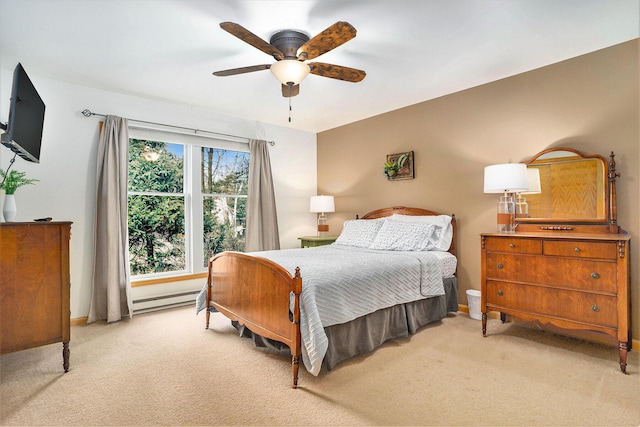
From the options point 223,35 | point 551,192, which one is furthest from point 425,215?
point 223,35

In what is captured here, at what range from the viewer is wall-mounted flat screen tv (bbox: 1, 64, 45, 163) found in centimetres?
222

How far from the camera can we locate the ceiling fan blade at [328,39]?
202cm

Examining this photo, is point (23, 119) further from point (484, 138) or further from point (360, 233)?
point (484, 138)

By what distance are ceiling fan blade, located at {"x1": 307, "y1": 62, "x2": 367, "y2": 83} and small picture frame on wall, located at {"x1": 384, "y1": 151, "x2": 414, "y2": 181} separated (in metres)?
1.73

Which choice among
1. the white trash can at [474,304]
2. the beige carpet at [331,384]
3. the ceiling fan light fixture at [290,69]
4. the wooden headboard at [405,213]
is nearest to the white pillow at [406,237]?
the wooden headboard at [405,213]

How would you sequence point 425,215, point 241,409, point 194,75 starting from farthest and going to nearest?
point 425,215
point 194,75
point 241,409

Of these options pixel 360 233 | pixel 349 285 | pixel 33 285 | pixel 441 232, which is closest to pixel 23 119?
pixel 33 285

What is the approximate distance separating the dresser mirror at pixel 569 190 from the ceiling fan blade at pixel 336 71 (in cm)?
184

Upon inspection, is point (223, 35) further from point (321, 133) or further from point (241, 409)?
point (321, 133)

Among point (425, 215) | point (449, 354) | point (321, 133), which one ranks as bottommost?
point (449, 354)

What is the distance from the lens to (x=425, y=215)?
402 cm

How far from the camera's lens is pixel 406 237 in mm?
3572

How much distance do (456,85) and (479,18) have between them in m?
1.28

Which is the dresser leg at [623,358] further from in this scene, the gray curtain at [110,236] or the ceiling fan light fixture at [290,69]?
the gray curtain at [110,236]
